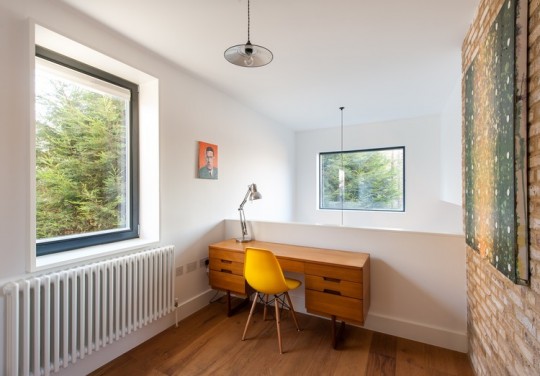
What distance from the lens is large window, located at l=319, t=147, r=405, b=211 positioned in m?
4.88

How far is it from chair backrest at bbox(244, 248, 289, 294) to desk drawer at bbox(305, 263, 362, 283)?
0.28 meters

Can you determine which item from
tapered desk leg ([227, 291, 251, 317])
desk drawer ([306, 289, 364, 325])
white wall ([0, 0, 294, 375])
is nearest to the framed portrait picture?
white wall ([0, 0, 294, 375])

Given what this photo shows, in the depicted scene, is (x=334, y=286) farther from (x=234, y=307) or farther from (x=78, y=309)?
(x=78, y=309)

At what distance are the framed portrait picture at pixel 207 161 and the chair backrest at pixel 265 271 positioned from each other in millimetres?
1282

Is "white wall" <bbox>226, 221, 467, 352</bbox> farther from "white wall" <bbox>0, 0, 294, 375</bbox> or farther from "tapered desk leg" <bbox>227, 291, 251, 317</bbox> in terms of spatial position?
"white wall" <bbox>0, 0, 294, 375</bbox>

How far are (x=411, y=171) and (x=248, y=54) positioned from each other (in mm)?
4069

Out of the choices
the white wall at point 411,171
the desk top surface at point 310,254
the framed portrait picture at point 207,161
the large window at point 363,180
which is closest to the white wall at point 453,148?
the white wall at point 411,171

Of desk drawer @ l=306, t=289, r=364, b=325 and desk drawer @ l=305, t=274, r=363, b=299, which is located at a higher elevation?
desk drawer @ l=305, t=274, r=363, b=299

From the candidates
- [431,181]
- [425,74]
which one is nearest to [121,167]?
[425,74]

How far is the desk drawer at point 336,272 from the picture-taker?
7.00ft

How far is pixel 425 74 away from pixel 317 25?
1.62 m

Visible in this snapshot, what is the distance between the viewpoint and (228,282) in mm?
2799

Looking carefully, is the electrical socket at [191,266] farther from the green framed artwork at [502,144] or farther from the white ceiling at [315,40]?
the green framed artwork at [502,144]

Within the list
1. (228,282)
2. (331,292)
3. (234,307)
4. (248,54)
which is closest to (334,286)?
(331,292)
